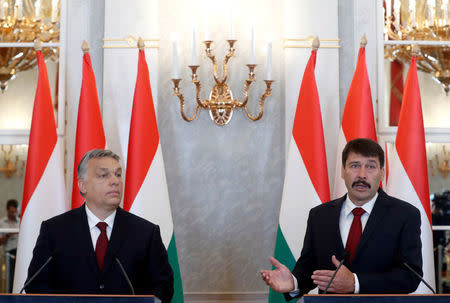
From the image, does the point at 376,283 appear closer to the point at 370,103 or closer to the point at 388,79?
the point at 370,103

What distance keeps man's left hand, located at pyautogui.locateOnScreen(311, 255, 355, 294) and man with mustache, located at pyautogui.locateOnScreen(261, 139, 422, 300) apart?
0.08m

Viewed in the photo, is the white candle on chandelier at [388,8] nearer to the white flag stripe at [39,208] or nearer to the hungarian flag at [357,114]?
the hungarian flag at [357,114]

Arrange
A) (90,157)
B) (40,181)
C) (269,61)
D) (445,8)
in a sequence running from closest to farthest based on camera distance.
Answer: (90,157)
(40,181)
(269,61)
(445,8)

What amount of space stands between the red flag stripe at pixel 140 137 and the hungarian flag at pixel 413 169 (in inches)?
58.7

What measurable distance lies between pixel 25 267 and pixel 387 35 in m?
2.86

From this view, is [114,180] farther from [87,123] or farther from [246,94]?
[246,94]

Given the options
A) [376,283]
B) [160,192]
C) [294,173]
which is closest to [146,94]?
[160,192]

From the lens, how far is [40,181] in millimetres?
4277

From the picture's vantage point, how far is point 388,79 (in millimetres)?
4859

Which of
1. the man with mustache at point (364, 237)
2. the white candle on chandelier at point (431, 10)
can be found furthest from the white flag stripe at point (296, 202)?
the white candle on chandelier at point (431, 10)

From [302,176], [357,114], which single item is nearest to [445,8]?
[357,114]

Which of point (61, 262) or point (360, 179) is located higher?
point (360, 179)

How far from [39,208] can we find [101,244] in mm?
1229

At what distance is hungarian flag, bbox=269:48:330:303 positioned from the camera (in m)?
4.23
